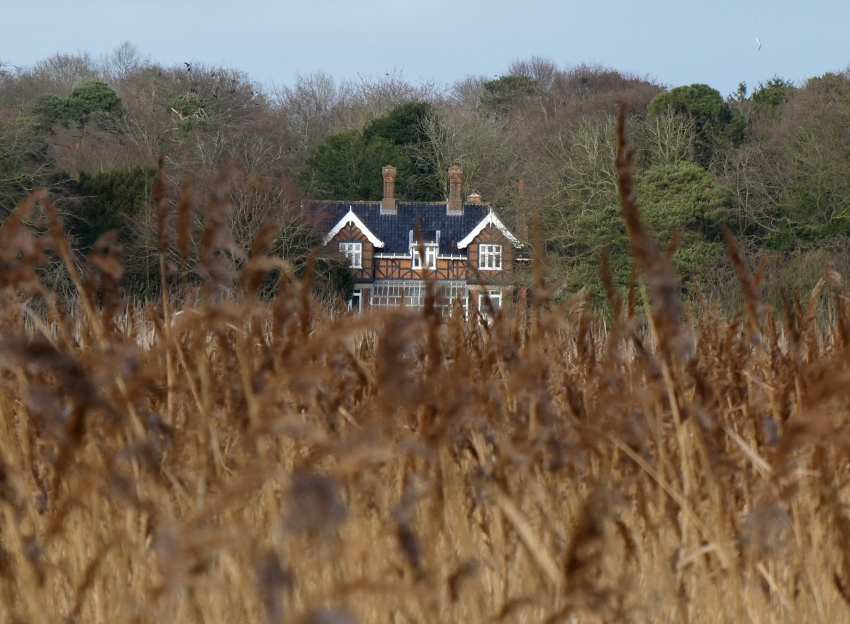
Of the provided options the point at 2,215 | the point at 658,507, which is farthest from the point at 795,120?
the point at 658,507

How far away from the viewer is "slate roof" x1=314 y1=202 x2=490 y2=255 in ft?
138

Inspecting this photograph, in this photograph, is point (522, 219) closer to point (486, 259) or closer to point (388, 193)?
point (486, 259)

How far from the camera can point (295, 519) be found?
2.96 feet

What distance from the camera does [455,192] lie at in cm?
4225

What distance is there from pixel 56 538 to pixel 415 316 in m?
1.47

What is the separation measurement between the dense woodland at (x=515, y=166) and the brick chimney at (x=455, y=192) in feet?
6.63

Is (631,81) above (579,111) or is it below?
above

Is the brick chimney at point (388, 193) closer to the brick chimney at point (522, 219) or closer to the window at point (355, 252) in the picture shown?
the window at point (355, 252)

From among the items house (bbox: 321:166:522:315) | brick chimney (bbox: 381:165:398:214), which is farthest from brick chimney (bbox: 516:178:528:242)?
brick chimney (bbox: 381:165:398:214)

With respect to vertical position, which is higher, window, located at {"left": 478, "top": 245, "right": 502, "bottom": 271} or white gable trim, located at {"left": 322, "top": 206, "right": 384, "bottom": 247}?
white gable trim, located at {"left": 322, "top": 206, "right": 384, "bottom": 247}

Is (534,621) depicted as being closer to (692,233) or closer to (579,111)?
(692,233)

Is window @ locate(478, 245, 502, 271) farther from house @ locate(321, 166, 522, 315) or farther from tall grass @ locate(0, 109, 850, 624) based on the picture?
tall grass @ locate(0, 109, 850, 624)

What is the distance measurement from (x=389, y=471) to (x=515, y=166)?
38.7m

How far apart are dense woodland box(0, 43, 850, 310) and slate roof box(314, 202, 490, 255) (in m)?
→ 1.65
